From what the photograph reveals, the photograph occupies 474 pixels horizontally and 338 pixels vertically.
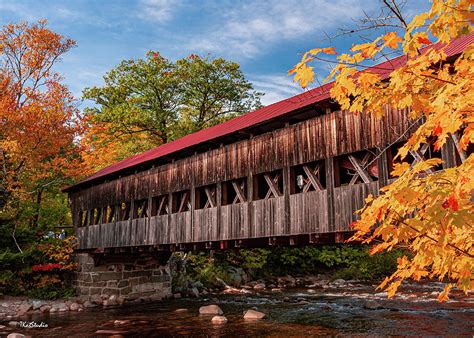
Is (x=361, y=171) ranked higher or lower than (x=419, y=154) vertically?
lower

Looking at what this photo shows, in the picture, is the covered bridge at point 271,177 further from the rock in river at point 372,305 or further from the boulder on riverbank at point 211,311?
the rock in river at point 372,305

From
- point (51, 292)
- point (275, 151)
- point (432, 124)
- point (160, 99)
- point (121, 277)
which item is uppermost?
point (160, 99)

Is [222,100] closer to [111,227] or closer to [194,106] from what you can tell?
[194,106]

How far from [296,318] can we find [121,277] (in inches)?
370

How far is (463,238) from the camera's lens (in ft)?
9.75

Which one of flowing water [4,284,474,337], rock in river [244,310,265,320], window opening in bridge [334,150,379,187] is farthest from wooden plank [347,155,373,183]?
rock in river [244,310,265,320]

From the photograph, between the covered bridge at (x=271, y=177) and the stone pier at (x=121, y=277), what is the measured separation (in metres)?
1.54

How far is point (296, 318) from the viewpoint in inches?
470

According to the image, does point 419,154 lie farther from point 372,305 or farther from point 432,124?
point 372,305

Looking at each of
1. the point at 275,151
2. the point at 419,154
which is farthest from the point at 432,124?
the point at 275,151

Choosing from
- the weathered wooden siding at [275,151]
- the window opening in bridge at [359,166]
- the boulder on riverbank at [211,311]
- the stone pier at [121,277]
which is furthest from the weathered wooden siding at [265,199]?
the boulder on riverbank at [211,311]

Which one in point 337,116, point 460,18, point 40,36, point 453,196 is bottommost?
point 453,196

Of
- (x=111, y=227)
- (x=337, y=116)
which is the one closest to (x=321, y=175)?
(x=337, y=116)

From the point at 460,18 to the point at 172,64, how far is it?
2520 cm
